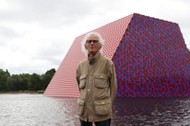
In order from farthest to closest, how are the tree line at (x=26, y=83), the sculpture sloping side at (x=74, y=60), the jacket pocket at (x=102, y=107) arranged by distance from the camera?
1. the tree line at (x=26, y=83)
2. the sculpture sloping side at (x=74, y=60)
3. the jacket pocket at (x=102, y=107)

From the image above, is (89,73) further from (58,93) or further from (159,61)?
(58,93)

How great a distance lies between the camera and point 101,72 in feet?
10.5

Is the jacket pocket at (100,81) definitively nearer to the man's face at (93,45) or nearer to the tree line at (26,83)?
the man's face at (93,45)

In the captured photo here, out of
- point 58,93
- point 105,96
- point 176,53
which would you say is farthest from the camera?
point 58,93

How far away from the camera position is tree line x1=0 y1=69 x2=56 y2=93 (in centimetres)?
8588

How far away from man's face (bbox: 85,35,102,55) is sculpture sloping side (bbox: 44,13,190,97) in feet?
100

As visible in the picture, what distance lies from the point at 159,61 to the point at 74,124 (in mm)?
27861

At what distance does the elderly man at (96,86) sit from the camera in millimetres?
3123

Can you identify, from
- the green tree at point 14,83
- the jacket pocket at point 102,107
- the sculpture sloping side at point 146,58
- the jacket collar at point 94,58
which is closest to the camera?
the jacket pocket at point 102,107

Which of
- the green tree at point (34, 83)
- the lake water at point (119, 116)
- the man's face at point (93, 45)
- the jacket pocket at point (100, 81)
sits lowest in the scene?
the lake water at point (119, 116)

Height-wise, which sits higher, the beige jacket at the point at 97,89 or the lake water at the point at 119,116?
the beige jacket at the point at 97,89

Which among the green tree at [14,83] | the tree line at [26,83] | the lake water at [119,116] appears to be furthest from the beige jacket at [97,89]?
the green tree at [14,83]

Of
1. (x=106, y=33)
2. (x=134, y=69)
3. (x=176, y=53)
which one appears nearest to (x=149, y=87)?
(x=134, y=69)

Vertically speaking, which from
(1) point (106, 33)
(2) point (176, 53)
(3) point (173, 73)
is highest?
(1) point (106, 33)
